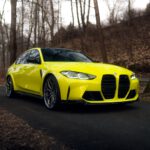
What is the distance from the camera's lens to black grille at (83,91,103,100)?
649 cm

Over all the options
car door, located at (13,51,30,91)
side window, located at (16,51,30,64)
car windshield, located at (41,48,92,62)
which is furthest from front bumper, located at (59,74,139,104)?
side window, located at (16,51,30,64)

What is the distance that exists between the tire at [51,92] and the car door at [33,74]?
421mm

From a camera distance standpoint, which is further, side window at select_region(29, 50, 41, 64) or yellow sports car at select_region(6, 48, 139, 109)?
side window at select_region(29, 50, 41, 64)

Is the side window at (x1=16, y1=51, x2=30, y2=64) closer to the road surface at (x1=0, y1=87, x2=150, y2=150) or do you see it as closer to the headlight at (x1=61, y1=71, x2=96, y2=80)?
the road surface at (x1=0, y1=87, x2=150, y2=150)

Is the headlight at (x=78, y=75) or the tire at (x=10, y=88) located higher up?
the headlight at (x=78, y=75)

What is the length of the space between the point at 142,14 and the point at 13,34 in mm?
20037

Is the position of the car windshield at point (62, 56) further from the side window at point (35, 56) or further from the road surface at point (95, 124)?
the road surface at point (95, 124)

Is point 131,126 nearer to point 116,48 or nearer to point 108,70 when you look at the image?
point 108,70

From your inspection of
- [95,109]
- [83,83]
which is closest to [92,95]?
[83,83]

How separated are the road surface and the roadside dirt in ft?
0.53

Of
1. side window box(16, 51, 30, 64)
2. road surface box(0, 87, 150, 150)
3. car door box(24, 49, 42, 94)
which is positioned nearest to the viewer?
road surface box(0, 87, 150, 150)

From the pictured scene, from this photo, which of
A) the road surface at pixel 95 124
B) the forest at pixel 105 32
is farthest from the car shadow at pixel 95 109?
the forest at pixel 105 32

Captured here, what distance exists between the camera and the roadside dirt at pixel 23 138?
157 inches

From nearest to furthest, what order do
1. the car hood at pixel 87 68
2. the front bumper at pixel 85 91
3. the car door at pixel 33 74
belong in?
the front bumper at pixel 85 91 < the car hood at pixel 87 68 < the car door at pixel 33 74
